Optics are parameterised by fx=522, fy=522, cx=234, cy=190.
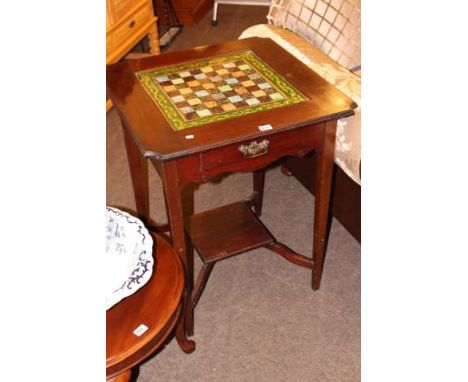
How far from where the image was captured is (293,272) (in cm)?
202

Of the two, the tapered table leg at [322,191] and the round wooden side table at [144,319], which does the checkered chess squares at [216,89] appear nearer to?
the tapered table leg at [322,191]

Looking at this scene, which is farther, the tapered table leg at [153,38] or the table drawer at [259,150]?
the tapered table leg at [153,38]

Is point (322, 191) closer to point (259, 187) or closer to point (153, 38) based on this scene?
point (259, 187)

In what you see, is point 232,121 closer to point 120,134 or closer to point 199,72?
point 199,72

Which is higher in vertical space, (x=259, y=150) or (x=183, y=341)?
(x=259, y=150)

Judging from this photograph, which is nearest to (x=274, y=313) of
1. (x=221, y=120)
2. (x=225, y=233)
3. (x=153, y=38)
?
(x=225, y=233)

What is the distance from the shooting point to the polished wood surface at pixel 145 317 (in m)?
1.11

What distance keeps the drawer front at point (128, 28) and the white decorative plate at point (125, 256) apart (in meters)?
1.79

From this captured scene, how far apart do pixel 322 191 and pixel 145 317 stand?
722mm

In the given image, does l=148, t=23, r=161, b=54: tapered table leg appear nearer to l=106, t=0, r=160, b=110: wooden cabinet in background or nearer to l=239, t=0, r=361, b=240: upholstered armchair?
l=106, t=0, r=160, b=110: wooden cabinet in background

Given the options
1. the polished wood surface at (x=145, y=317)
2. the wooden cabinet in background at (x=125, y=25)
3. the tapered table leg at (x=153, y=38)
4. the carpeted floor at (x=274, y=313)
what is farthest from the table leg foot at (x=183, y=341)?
the tapered table leg at (x=153, y=38)

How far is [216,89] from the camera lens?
1.54 metres
